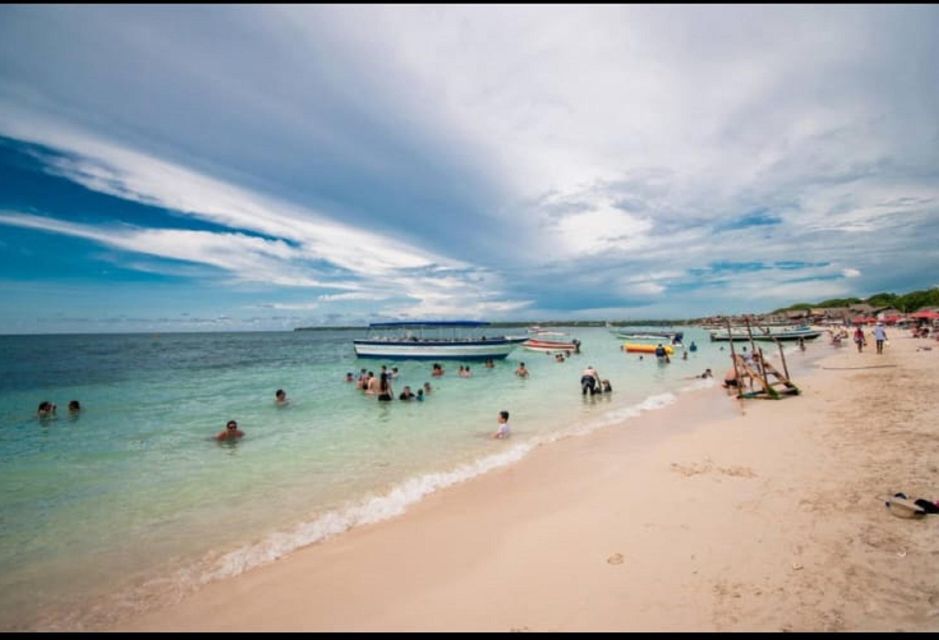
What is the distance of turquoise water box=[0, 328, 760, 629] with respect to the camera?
19.1ft

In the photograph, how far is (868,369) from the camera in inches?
886

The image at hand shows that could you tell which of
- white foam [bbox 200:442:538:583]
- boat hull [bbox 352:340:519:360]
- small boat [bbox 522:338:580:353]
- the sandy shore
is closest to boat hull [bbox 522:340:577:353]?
small boat [bbox 522:338:580:353]

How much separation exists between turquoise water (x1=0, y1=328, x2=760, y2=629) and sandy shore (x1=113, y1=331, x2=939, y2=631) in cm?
96

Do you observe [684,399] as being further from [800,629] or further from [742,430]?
[800,629]

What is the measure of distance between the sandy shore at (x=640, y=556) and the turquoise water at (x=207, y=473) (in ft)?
3.17

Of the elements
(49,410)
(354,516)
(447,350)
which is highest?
(447,350)

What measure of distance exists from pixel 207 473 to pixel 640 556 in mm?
9965

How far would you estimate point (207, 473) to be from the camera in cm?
1012

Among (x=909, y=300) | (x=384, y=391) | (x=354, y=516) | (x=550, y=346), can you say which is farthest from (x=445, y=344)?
(x=909, y=300)

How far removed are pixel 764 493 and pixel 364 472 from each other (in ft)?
26.2

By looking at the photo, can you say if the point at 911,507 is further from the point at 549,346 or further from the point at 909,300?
the point at 909,300

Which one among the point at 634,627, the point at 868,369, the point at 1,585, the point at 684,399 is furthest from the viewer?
the point at 868,369

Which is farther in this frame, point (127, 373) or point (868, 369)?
point (127, 373)

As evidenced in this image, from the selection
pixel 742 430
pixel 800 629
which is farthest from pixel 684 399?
pixel 800 629
